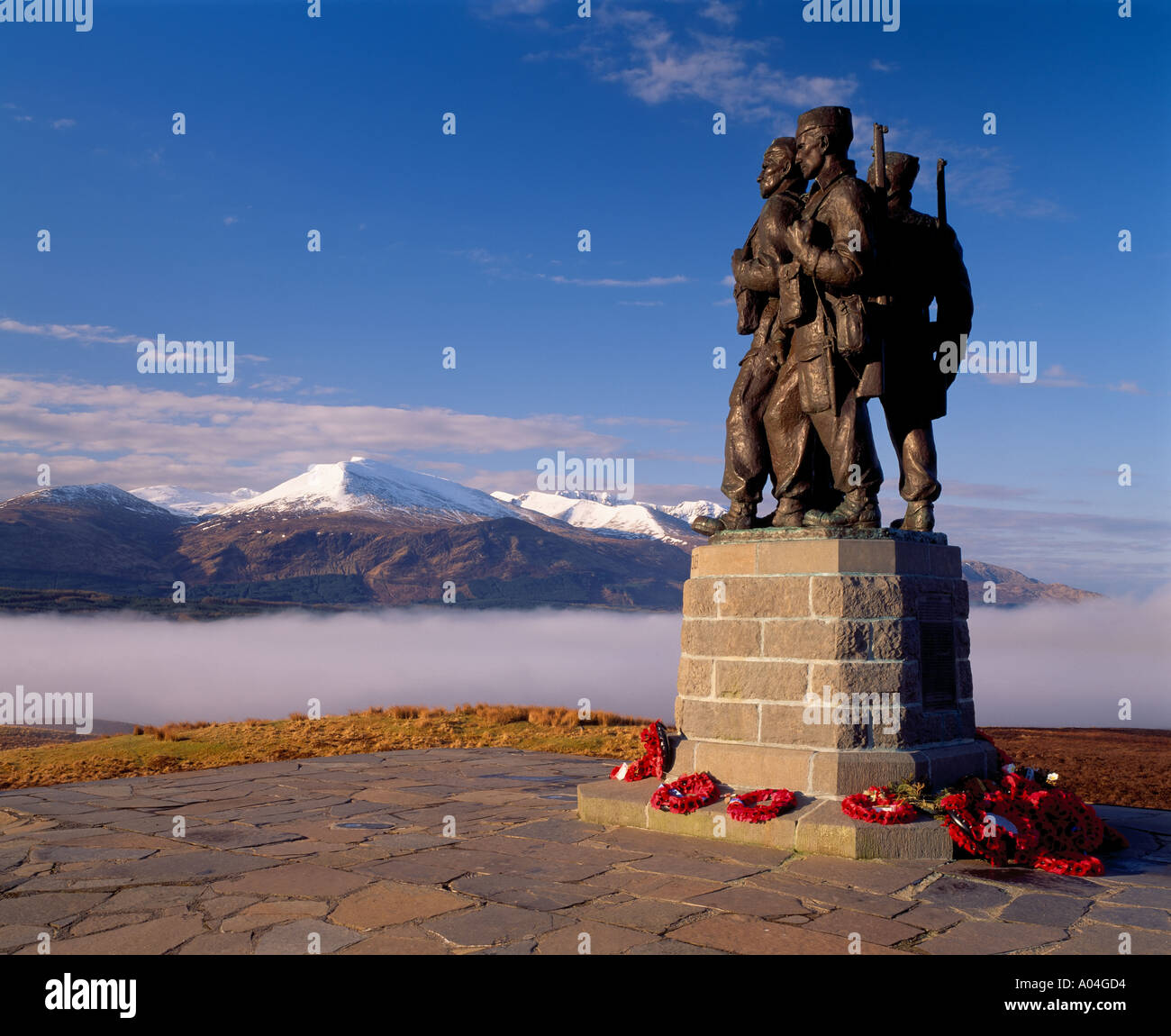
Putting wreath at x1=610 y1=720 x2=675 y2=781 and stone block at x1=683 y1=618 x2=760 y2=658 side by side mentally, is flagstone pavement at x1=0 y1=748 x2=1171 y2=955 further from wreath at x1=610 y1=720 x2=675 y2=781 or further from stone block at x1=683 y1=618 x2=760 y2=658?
stone block at x1=683 y1=618 x2=760 y2=658

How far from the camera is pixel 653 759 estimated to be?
7.43 meters

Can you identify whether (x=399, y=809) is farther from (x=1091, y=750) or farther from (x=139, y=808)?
(x=1091, y=750)

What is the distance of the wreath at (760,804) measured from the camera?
6.23 metres

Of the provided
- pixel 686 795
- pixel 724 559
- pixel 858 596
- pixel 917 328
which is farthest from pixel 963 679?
pixel 917 328

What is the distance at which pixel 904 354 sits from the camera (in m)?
7.65

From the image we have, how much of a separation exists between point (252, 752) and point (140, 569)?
161618 mm

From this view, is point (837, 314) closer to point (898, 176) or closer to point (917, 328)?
point (917, 328)

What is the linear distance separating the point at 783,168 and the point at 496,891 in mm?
5664

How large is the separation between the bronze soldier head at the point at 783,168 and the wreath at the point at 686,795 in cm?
453

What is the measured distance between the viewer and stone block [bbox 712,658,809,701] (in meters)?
6.64

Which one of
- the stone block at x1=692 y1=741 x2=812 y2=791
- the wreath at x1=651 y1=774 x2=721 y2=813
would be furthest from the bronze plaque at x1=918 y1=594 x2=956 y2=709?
the wreath at x1=651 y1=774 x2=721 y2=813

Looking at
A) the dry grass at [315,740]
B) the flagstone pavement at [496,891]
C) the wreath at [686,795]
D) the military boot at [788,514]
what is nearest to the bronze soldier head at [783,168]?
the military boot at [788,514]

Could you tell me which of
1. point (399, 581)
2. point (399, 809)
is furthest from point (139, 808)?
point (399, 581)

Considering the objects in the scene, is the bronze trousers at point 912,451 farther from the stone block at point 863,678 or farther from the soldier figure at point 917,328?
the stone block at point 863,678
